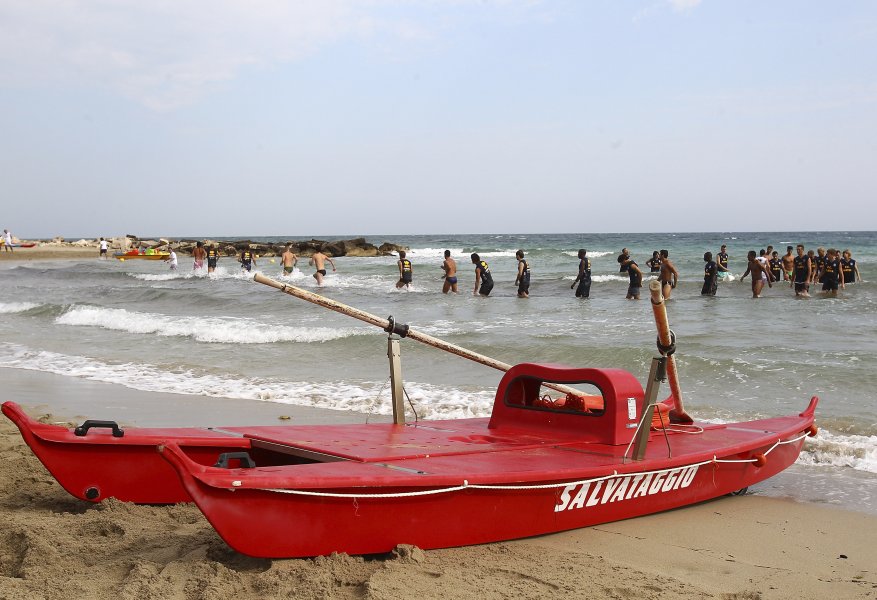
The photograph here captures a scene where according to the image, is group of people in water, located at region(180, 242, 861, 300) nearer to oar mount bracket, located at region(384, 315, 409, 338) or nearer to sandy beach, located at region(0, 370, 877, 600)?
oar mount bracket, located at region(384, 315, 409, 338)

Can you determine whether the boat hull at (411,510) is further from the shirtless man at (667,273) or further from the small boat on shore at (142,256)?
the small boat on shore at (142,256)

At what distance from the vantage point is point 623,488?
533cm

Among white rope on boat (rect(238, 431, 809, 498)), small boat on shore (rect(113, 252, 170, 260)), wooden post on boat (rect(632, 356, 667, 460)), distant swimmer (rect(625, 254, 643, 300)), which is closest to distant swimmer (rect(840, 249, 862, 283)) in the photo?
distant swimmer (rect(625, 254, 643, 300))

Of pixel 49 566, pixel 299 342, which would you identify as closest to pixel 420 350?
pixel 299 342

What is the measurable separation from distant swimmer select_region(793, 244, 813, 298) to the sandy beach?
669 inches

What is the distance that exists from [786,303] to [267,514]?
1888 centimetres

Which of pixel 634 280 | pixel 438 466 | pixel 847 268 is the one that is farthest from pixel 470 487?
pixel 847 268

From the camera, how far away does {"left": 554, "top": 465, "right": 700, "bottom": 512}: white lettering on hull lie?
506 centimetres

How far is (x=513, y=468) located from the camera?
488 cm

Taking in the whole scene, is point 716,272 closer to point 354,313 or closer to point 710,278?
point 710,278

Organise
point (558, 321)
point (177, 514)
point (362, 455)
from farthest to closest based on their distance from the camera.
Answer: point (558, 321) → point (177, 514) → point (362, 455)

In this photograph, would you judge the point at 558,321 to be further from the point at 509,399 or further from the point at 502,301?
the point at 509,399

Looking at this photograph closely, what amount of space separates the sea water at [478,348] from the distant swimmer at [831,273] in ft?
1.89

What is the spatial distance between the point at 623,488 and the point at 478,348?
8.76 m
